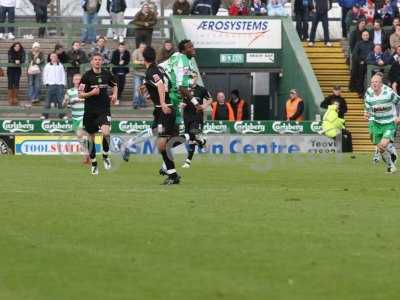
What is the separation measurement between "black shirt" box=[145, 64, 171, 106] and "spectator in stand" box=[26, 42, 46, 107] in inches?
748

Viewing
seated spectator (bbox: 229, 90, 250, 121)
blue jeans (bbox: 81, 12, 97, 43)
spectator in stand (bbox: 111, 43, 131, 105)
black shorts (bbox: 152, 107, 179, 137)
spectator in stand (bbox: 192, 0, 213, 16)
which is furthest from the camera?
spectator in stand (bbox: 192, 0, 213, 16)

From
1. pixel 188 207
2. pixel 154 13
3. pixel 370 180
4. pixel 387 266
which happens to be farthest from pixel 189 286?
pixel 154 13

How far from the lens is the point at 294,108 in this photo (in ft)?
130

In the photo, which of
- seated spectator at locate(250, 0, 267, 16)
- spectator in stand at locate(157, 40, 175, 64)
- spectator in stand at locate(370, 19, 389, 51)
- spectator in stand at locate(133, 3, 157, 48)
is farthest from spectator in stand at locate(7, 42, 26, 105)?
spectator in stand at locate(370, 19, 389, 51)

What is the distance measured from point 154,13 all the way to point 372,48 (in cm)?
647

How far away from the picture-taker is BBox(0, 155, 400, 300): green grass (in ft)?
35.1

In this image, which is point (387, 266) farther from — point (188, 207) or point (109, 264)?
point (188, 207)

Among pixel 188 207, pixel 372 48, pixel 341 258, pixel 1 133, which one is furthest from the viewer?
pixel 372 48

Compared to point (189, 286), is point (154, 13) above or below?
above

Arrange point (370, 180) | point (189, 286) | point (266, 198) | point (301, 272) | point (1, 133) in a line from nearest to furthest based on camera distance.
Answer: point (189, 286)
point (301, 272)
point (266, 198)
point (370, 180)
point (1, 133)

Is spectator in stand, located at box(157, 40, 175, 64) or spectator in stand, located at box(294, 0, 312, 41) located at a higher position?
spectator in stand, located at box(294, 0, 312, 41)

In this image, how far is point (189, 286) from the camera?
10695mm

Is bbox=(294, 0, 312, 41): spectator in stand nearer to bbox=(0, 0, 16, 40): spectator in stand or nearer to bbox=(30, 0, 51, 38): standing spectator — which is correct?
bbox=(30, 0, 51, 38): standing spectator

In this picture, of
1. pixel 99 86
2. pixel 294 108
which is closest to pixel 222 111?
pixel 294 108
